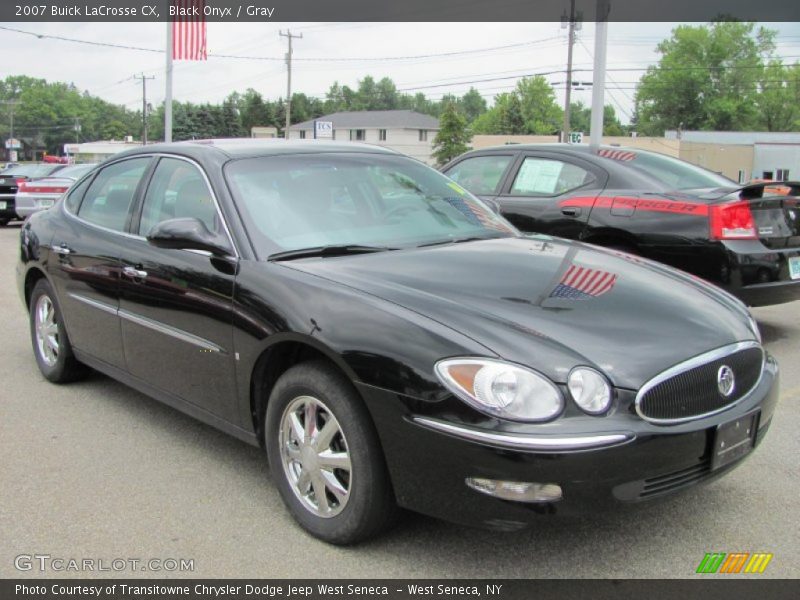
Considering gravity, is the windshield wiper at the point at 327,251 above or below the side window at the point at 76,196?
below

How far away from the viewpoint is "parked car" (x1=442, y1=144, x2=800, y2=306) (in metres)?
5.64

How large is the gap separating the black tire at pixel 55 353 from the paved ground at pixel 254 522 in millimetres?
656

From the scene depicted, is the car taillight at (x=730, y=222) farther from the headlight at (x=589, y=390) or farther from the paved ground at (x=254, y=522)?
the headlight at (x=589, y=390)

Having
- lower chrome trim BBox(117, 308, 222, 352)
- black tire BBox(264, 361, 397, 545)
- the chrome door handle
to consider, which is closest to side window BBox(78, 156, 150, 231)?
the chrome door handle

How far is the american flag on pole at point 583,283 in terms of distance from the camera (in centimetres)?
301

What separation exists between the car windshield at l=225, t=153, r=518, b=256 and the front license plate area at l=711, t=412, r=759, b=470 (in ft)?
5.18

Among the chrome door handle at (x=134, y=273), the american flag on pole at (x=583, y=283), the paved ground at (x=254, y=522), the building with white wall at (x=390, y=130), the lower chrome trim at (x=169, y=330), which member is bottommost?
the paved ground at (x=254, y=522)

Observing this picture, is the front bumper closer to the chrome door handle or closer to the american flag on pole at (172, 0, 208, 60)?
the chrome door handle

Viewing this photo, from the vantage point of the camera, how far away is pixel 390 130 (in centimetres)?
7888

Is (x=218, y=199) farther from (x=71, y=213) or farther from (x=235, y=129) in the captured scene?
(x=235, y=129)

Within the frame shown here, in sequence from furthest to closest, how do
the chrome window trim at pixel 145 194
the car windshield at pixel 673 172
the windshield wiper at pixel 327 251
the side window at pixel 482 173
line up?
the side window at pixel 482 173 → the car windshield at pixel 673 172 → the chrome window trim at pixel 145 194 → the windshield wiper at pixel 327 251

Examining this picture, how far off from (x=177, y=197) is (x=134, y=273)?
0.45 metres

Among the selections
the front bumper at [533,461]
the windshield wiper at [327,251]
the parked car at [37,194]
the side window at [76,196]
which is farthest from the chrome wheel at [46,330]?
the parked car at [37,194]

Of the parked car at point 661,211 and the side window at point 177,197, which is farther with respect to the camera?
the parked car at point 661,211
